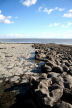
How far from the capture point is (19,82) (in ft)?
27.9

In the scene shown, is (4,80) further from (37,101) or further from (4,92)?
(37,101)

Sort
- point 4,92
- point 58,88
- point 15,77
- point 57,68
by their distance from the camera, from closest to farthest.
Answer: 1. point 58,88
2. point 4,92
3. point 15,77
4. point 57,68

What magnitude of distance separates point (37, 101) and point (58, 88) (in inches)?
50.4

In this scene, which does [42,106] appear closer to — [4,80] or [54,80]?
[54,80]

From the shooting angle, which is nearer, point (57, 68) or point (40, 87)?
point (40, 87)

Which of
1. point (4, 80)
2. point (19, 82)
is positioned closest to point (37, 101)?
point (19, 82)

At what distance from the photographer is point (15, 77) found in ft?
30.7

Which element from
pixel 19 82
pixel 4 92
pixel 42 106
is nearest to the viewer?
pixel 42 106

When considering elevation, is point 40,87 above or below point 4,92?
above

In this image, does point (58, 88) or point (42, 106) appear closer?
point (42, 106)

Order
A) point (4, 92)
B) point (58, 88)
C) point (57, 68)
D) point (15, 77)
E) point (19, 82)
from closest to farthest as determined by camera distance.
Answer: point (58, 88), point (4, 92), point (19, 82), point (15, 77), point (57, 68)

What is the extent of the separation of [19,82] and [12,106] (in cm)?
269

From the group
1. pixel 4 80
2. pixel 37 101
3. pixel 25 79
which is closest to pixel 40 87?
pixel 37 101

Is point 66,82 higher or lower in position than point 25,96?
higher
